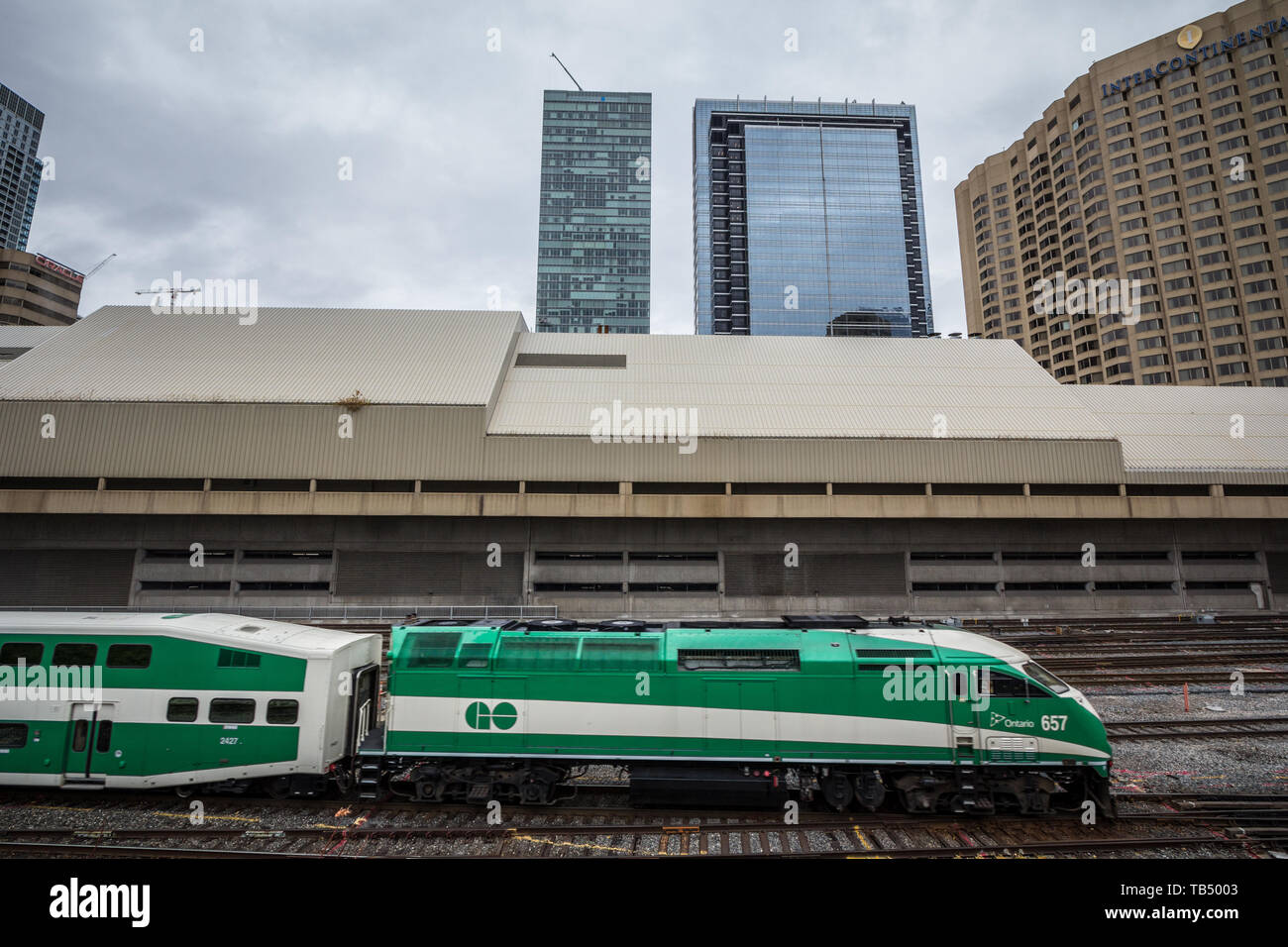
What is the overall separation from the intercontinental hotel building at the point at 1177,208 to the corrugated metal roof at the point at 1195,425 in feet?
100

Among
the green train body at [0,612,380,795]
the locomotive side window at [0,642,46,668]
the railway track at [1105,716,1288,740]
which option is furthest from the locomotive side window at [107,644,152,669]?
the railway track at [1105,716,1288,740]

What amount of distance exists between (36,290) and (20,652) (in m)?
120

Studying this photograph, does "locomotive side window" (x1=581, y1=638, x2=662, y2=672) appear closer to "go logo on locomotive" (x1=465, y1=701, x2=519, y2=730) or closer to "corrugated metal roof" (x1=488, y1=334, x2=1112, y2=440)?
"go logo on locomotive" (x1=465, y1=701, x2=519, y2=730)

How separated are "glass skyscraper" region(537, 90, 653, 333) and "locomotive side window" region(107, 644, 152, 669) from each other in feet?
502

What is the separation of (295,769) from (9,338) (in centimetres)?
5661

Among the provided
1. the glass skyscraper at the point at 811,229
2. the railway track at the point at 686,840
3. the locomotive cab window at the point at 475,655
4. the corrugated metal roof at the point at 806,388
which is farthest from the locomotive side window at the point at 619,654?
the glass skyscraper at the point at 811,229

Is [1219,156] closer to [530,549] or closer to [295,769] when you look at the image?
[530,549]

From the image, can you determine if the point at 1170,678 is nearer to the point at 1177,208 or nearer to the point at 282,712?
the point at 282,712

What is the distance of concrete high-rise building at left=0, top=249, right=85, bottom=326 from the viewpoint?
305 ft

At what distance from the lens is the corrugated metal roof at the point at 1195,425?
3781 cm

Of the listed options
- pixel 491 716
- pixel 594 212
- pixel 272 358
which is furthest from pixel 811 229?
pixel 491 716

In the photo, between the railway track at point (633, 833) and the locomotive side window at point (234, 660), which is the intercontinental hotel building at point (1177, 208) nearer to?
the railway track at point (633, 833)

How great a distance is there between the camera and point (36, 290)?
315 feet

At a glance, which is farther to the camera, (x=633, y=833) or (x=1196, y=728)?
(x=1196, y=728)
